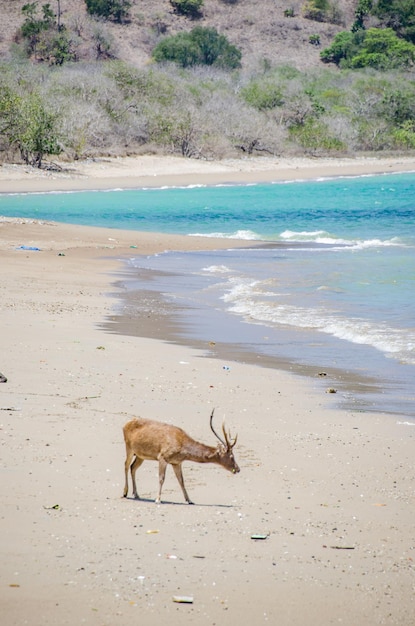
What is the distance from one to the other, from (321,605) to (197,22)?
111157mm

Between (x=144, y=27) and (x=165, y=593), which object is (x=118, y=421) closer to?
(x=165, y=593)

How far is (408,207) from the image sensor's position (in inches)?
1549

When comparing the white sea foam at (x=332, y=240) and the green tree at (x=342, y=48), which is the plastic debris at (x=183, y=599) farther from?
the green tree at (x=342, y=48)

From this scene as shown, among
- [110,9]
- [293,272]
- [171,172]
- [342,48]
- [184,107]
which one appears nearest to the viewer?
[293,272]

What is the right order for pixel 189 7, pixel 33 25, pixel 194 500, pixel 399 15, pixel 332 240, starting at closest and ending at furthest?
pixel 194 500 < pixel 332 240 < pixel 33 25 < pixel 399 15 < pixel 189 7

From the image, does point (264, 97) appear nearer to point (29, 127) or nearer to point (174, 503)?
point (29, 127)

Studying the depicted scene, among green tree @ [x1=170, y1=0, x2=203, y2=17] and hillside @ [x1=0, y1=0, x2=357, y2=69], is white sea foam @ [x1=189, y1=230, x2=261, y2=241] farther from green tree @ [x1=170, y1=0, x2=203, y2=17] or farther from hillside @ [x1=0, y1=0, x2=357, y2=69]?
green tree @ [x1=170, y1=0, x2=203, y2=17]

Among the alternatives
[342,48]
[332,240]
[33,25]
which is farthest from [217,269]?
[342,48]

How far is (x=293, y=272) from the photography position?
2075 cm

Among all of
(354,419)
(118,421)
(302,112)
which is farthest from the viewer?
(302,112)

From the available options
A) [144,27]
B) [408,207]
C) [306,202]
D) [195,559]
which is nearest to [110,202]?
[306,202]

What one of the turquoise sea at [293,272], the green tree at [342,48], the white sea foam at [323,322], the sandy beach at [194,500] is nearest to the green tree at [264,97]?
the turquoise sea at [293,272]

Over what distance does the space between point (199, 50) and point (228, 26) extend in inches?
772

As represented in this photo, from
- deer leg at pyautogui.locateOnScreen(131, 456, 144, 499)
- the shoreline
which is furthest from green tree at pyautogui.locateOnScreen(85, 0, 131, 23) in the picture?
deer leg at pyautogui.locateOnScreen(131, 456, 144, 499)
